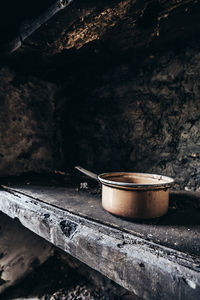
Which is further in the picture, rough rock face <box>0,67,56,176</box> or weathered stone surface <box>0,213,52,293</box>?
rough rock face <box>0,67,56,176</box>

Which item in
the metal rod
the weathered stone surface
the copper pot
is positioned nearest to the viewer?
the copper pot

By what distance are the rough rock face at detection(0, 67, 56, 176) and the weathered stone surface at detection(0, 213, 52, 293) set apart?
0.53 m

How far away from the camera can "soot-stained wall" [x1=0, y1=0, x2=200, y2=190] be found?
1126mm

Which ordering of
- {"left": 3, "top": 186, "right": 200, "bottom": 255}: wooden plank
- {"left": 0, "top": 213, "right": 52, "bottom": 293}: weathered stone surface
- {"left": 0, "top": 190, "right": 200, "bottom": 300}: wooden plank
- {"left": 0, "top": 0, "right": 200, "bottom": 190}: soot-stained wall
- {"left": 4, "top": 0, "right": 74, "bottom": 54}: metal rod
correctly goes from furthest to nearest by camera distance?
{"left": 0, "top": 213, "right": 52, "bottom": 293}: weathered stone surface → {"left": 0, "top": 0, "right": 200, "bottom": 190}: soot-stained wall → {"left": 4, "top": 0, "right": 74, "bottom": 54}: metal rod → {"left": 3, "top": 186, "right": 200, "bottom": 255}: wooden plank → {"left": 0, "top": 190, "right": 200, "bottom": 300}: wooden plank

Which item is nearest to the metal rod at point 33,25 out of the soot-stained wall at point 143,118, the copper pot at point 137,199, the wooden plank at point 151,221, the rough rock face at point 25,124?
the rough rock face at point 25,124

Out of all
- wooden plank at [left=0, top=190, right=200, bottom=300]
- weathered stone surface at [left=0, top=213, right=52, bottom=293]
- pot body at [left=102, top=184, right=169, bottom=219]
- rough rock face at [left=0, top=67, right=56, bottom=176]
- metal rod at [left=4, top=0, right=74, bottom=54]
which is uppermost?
metal rod at [left=4, top=0, right=74, bottom=54]

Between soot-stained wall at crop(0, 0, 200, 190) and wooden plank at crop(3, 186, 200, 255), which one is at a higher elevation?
soot-stained wall at crop(0, 0, 200, 190)

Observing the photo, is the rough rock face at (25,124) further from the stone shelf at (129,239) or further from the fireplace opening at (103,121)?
the stone shelf at (129,239)

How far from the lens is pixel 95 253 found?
0.67 metres

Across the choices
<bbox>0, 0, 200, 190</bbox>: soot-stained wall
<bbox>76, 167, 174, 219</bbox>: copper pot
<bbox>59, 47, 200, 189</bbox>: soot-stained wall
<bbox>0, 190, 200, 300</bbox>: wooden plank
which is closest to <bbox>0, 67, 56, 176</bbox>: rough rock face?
<bbox>0, 0, 200, 190</bbox>: soot-stained wall

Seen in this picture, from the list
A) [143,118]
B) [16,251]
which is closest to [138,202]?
[143,118]

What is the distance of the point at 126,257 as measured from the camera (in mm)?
→ 586

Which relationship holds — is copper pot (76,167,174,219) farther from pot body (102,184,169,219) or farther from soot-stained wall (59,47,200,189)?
soot-stained wall (59,47,200,189)

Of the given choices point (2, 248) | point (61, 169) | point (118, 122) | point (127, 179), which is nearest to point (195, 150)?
point (127, 179)
